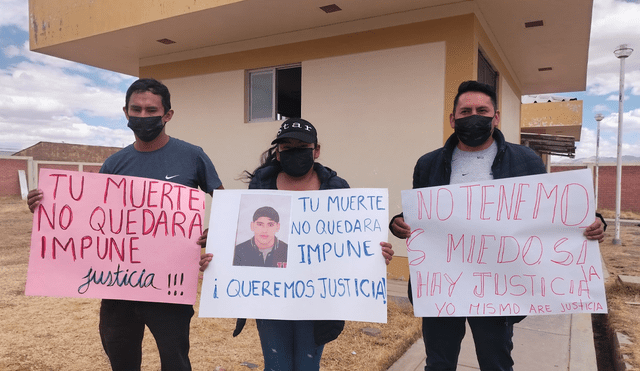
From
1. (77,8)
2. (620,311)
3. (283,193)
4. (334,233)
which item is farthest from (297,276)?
(77,8)

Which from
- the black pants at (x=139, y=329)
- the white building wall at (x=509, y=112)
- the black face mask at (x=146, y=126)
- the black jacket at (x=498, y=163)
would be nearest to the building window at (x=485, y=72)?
the white building wall at (x=509, y=112)

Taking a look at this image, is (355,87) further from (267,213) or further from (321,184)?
(267,213)

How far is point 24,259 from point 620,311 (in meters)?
9.79

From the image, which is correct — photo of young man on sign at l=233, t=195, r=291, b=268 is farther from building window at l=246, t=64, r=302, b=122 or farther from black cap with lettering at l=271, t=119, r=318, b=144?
building window at l=246, t=64, r=302, b=122

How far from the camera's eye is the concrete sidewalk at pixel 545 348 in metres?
3.15

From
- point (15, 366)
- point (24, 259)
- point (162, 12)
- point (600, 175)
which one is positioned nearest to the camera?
point (15, 366)

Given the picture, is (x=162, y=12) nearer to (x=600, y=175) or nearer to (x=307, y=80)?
(x=307, y=80)

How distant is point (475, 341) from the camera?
1.94m

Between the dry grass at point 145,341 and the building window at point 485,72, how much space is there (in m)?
3.94

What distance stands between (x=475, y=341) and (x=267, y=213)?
3.90ft

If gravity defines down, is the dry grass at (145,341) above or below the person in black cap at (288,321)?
below

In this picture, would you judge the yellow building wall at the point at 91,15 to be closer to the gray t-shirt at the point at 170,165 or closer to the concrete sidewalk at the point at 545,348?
the gray t-shirt at the point at 170,165

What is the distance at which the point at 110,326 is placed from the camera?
6.17ft

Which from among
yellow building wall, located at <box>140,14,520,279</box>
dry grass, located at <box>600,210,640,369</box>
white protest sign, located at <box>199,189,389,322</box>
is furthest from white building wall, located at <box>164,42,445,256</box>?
white protest sign, located at <box>199,189,389,322</box>
